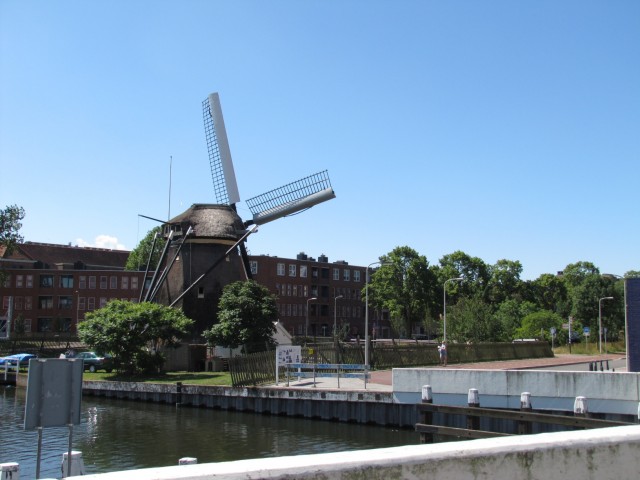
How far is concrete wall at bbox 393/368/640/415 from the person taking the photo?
19.3 meters

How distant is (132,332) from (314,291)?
63458 mm

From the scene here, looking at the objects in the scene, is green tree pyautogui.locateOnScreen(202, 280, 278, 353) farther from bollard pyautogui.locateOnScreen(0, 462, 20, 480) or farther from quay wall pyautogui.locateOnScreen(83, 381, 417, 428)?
bollard pyautogui.locateOnScreen(0, 462, 20, 480)

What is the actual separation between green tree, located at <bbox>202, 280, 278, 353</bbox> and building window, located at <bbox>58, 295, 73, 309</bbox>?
49442mm

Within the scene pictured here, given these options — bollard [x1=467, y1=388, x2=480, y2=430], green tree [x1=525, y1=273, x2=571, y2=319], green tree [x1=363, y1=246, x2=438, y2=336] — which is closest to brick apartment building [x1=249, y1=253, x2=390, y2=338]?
green tree [x1=363, y1=246, x2=438, y2=336]

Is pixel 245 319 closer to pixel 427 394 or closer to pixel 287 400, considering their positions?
pixel 287 400

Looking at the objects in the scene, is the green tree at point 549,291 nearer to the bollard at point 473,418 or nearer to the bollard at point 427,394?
the bollard at point 427,394

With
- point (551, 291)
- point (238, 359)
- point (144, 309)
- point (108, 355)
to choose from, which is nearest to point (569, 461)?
point (238, 359)

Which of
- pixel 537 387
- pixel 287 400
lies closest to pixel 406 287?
pixel 287 400

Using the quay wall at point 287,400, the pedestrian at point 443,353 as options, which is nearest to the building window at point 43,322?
the quay wall at point 287,400

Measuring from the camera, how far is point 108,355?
41938mm

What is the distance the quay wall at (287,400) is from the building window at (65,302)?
173 ft

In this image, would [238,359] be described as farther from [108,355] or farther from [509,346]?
[509,346]

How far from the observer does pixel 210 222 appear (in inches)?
1863

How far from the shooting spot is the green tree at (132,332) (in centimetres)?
3912
